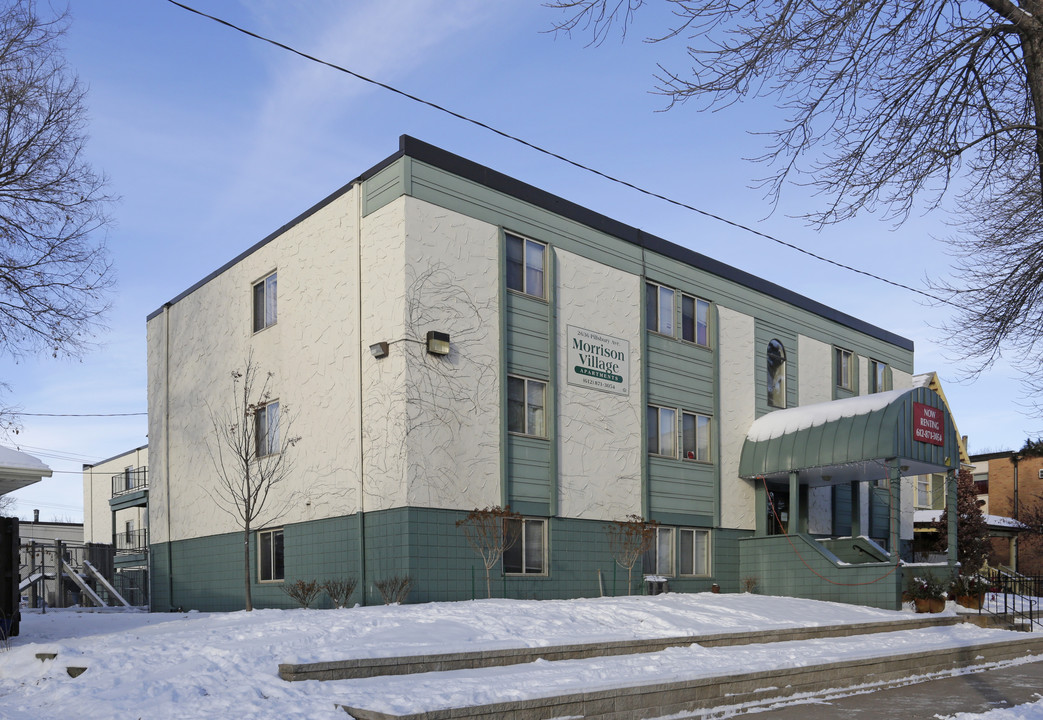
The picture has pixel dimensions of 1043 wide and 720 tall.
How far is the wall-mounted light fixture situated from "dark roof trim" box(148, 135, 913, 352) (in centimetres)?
333

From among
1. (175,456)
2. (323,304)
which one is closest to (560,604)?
(323,304)

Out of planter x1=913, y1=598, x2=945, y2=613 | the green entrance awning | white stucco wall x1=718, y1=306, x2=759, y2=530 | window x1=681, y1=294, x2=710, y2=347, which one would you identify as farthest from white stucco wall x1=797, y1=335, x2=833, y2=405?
planter x1=913, y1=598, x2=945, y2=613

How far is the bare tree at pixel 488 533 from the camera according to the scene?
18.2m

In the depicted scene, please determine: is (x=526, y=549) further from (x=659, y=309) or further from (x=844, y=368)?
(x=844, y=368)

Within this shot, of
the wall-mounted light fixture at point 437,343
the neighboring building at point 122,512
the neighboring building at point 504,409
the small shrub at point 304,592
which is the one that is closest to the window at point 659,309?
the neighboring building at point 504,409

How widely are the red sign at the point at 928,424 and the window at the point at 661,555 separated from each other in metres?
6.22

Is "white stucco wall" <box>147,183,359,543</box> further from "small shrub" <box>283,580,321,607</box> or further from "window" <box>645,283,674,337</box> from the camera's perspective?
"window" <box>645,283,674,337</box>

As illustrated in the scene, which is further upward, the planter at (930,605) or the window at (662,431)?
the window at (662,431)

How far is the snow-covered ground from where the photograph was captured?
902 centimetres

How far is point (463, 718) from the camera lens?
8633 millimetres

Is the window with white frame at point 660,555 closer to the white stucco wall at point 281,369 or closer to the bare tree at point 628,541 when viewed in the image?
the bare tree at point 628,541

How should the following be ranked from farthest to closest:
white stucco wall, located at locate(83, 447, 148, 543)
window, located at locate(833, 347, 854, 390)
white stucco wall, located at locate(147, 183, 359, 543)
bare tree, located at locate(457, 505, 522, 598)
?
1. white stucco wall, located at locate(83, 447, 148, 543)
2. window, located at locate(833, 347, 854, 390)
3. white stucco wall, located at locate(147, 183, 359, 543)
4. bare tree, located at locate(457, 505, 522, 598)

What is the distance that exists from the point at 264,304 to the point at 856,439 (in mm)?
14112

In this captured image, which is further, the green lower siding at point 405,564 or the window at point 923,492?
the window at point 923,492
